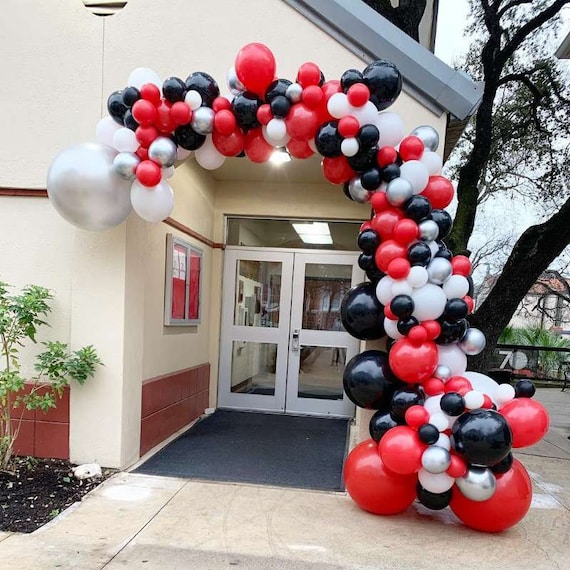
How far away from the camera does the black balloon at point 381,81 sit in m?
2.79

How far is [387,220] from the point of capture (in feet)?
9.49

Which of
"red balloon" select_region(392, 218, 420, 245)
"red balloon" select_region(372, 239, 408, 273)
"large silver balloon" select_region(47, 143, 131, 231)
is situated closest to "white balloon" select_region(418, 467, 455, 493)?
"red balloon" select_region(372, 239, 408, 273)

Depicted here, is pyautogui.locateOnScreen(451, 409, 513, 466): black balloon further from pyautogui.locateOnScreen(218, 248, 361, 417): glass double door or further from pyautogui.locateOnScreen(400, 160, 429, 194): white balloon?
pyautogui.locateOnScreen(218, 248, 361, 417): glass double door

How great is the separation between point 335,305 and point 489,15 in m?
6.08

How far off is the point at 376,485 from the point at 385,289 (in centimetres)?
129

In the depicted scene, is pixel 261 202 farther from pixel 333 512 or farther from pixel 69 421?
pixel 333 512

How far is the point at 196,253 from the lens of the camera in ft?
17.1

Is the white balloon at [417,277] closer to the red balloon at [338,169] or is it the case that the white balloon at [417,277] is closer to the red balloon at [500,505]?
the red balloon at [338,169]

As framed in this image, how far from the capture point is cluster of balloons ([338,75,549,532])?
270 centimetres

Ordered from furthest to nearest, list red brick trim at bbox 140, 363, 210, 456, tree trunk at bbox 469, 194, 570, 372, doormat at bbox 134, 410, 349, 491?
1. tree trunk at bbox 469, 194, 570, 372
2. red brick trim at bbox 140, 363, 210, 456
3. doormat at bbox 134, 410, 349, 491

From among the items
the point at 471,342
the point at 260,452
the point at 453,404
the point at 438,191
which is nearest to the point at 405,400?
the point at 453,404

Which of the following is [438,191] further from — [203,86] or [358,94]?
[203,86]

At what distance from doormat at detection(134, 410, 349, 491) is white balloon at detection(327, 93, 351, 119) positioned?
2.78 m

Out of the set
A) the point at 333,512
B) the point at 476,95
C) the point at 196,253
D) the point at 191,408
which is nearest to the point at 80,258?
the point at 196,253
